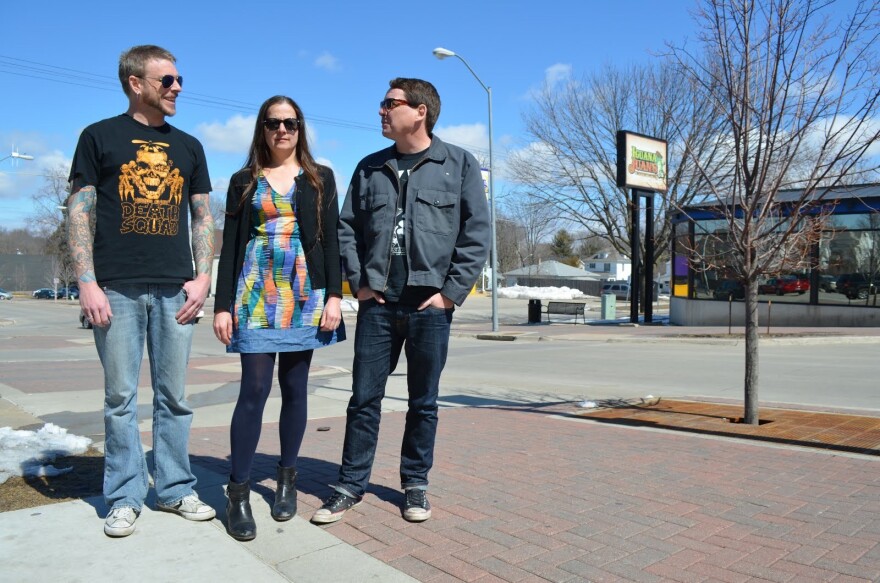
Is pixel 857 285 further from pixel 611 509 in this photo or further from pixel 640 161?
pixel 611 509

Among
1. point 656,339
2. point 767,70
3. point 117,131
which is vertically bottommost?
point 656,339

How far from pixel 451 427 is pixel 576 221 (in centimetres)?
2691

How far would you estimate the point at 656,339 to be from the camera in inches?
750

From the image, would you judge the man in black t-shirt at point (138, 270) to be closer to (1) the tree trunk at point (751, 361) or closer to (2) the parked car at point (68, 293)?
(1) the tree trunk at point (751, 361)

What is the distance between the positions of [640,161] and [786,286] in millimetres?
6387

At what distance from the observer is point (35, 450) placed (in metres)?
4.53

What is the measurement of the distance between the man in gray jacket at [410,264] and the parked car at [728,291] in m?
23.1

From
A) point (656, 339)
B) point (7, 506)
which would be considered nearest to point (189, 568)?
point (7, 506)

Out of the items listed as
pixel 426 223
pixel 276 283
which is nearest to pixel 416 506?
pixel 276 283

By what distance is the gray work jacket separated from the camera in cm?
349

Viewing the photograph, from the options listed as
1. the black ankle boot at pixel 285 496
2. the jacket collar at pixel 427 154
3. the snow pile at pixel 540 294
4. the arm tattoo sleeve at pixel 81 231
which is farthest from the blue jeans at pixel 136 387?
the snow pile at pixel 540 294

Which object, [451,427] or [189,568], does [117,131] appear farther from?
[451,427]

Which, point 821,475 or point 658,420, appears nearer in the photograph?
point 821,475

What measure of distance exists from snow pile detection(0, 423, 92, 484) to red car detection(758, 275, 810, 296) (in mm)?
21850
